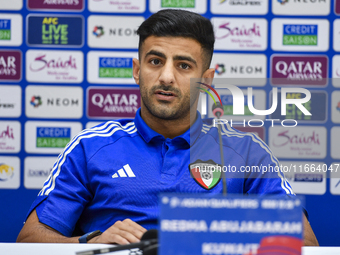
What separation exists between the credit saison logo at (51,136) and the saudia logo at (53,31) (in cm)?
48

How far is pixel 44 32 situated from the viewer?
172 centimetres

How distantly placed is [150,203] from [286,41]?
1.27 metres

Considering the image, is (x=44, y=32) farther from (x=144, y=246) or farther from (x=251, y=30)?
(x=144, y=246)

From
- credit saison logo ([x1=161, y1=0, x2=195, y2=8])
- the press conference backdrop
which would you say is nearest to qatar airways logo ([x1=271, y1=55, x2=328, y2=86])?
the press conference backdrop

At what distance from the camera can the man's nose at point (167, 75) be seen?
966 mm

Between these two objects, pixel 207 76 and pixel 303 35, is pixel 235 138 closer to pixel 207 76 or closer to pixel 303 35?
pixel 207 76

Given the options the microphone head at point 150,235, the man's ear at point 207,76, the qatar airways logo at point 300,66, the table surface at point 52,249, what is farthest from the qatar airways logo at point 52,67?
the microphone head at point 150,235

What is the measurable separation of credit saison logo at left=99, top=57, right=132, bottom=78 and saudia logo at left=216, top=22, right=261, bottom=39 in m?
0.55

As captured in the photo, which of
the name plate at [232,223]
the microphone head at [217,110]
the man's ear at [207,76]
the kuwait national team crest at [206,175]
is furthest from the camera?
the man's ear at [207,76]

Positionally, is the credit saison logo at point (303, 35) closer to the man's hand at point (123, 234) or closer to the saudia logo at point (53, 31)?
the saudia logo at point (53, 31)

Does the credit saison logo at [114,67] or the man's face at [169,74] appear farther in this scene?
the credit saison logo at [114,67]

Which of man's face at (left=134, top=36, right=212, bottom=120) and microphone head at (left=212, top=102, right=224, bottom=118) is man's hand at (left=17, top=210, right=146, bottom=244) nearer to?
microphone head at (left=212, top=102, right=224, bottom=118)

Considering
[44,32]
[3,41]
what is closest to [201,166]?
[44,32]

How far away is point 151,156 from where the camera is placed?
993mm
